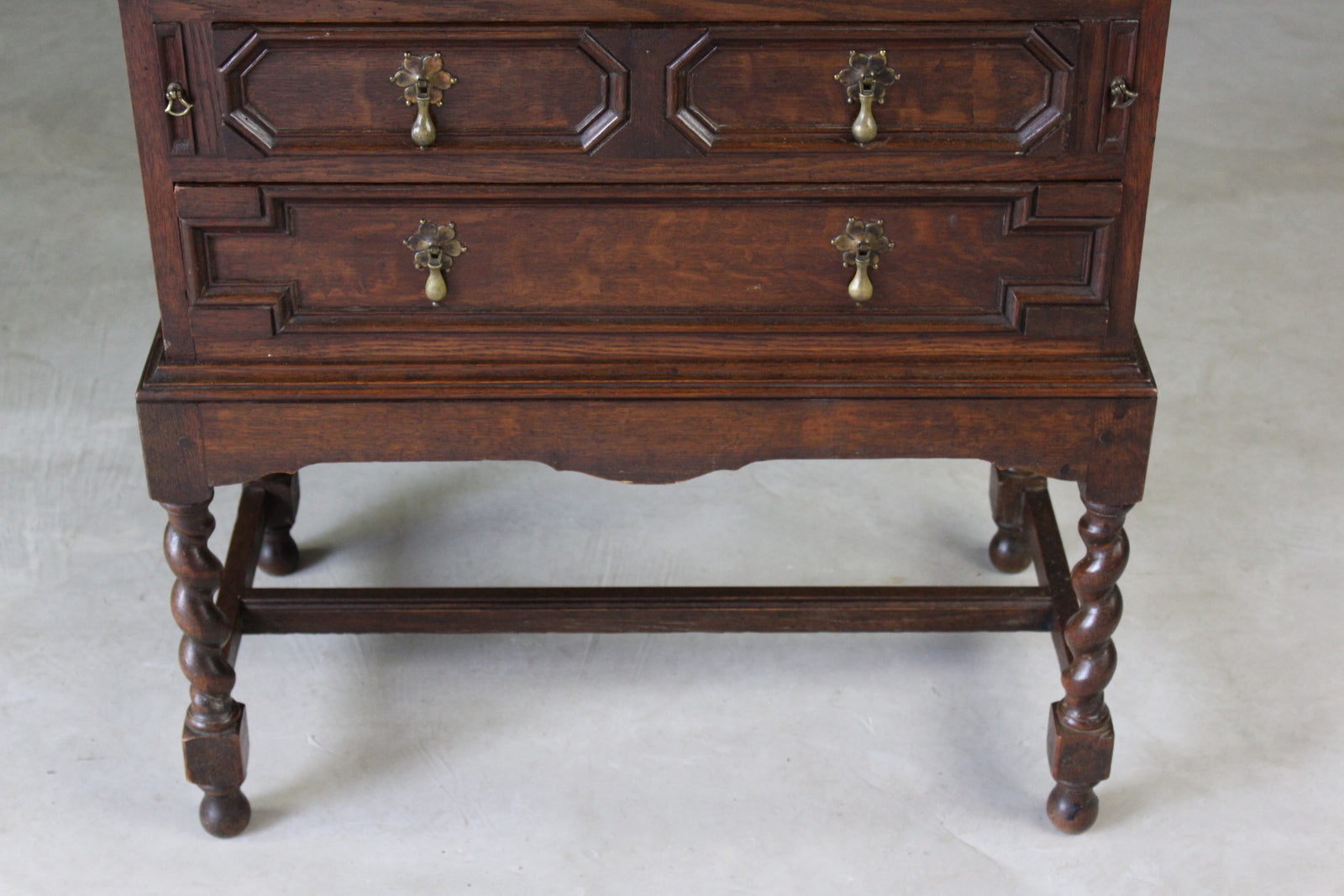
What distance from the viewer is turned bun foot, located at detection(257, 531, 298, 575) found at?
140 inches

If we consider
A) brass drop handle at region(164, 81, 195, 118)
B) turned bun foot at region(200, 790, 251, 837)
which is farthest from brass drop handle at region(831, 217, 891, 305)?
turned bun foot at region(200, 790, 251, 837)

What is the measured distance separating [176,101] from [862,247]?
0.99 m

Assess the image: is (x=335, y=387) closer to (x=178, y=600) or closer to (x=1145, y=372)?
(x=178, y=600)

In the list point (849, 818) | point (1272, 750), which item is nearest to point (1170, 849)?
point (1272, 750)

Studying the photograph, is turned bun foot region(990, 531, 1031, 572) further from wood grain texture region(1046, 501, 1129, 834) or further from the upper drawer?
the upper drawer

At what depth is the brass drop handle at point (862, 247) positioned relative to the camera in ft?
8.39

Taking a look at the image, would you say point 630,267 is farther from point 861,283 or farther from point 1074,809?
point 1074,809

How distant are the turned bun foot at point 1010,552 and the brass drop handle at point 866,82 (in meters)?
1.36

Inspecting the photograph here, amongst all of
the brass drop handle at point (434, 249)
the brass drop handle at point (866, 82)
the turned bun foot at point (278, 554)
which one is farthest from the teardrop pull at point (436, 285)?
the turned bun foot at point (278, 554)

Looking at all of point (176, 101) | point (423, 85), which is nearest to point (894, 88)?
point (423, 85)

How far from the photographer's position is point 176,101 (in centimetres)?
242

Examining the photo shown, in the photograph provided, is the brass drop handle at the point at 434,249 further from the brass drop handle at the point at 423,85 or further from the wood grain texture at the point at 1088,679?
the wood grain texture at the point at 1088,679

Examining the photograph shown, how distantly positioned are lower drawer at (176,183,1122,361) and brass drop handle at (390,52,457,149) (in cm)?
Result: 11

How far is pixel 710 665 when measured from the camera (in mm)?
3383
